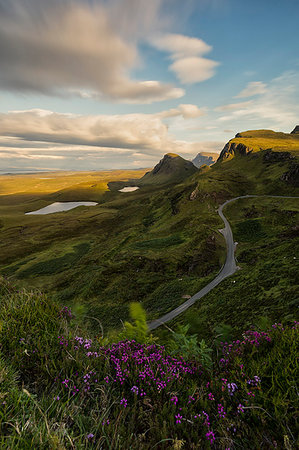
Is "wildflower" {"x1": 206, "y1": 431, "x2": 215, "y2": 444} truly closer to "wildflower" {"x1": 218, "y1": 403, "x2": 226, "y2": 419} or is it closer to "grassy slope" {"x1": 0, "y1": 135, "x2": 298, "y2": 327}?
"wildflower" {"x1": 218, "y1": 403, "x2": 226, "y2": 419}

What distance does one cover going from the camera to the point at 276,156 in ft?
579

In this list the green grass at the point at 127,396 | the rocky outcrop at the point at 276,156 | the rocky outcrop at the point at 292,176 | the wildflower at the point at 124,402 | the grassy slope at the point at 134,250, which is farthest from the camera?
the rocky outcrop at the point at 276,156

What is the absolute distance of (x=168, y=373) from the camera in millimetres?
3943

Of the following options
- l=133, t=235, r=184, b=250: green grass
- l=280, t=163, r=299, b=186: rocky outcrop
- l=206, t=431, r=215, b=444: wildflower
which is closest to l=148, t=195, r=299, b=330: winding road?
l=206, t=431, r=215, b=444: wildflower

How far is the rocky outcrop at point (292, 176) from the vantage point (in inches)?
5022

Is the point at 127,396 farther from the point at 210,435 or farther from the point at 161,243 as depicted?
the point at 161,243

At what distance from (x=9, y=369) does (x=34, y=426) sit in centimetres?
133

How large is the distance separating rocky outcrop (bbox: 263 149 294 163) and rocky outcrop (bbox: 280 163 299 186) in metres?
31.5

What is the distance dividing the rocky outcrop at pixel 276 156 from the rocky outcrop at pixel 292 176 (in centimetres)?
3150

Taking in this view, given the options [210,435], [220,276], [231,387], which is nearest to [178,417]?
[210,435]

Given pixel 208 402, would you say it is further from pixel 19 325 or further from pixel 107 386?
pixel 19 325

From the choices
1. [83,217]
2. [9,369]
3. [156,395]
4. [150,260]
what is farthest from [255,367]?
[83,217]

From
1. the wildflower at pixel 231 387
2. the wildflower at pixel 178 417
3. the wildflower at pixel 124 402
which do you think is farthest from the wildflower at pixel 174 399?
the wildflower at pixel 231 387

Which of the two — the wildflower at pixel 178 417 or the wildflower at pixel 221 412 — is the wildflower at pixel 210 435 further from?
the wildflower at pixel 178 417
